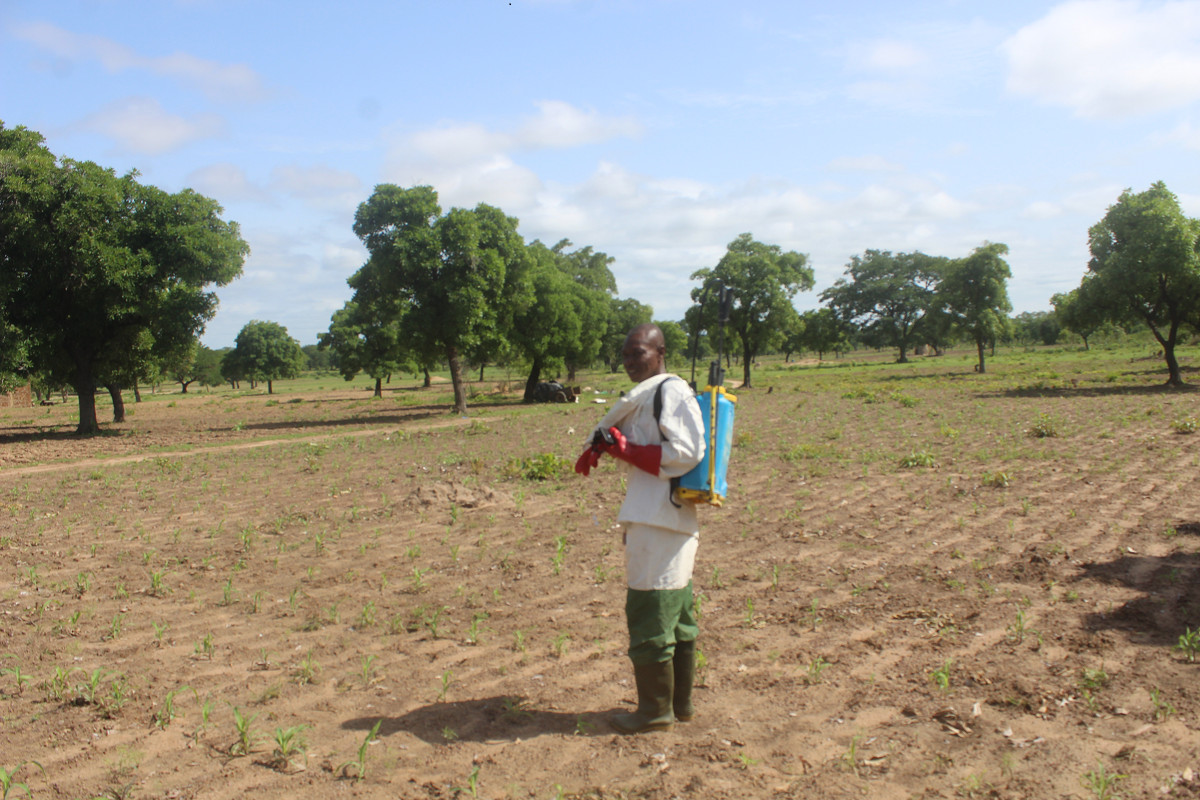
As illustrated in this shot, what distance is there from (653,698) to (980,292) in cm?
5170

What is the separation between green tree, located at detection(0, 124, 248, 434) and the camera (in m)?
20.9

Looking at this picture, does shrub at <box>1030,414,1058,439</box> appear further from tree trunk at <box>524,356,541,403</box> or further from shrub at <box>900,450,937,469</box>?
tree trunk at <box>524,356,541,403</box>

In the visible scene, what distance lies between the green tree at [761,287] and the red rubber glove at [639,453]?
37.8 m

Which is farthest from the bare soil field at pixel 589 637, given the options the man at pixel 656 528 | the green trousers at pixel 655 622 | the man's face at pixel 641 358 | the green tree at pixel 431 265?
the green tree at pixel 431 265

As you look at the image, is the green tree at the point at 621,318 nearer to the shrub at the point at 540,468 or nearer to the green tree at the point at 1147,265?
the green tree at the point at 1147,265

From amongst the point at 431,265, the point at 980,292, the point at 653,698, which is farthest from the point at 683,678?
the point at 980,292

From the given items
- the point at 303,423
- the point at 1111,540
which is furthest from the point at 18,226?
the point at 1111,540

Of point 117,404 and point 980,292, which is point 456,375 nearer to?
point 117,404

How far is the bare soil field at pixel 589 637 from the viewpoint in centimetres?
380

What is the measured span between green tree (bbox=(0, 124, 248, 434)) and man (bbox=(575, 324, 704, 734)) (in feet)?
72.6

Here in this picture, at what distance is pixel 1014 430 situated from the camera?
1557 cm

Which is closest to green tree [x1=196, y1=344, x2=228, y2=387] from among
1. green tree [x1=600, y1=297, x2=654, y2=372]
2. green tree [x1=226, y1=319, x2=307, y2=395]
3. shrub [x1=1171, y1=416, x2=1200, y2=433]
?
green tree [x1=226, y1=319, x2=307, y2=395]

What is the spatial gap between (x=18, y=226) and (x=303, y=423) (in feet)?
35.0

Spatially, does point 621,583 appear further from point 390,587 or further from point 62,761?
point 62,761
